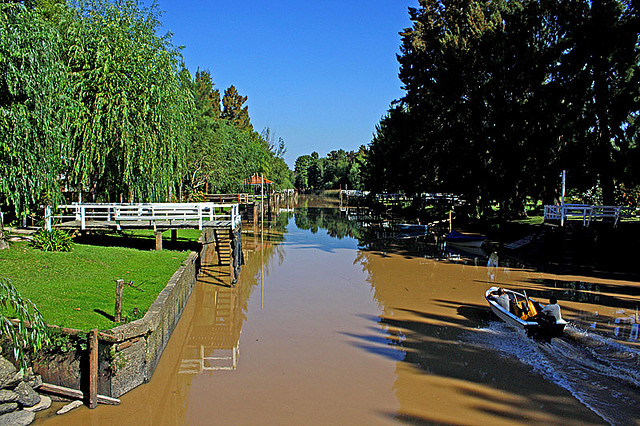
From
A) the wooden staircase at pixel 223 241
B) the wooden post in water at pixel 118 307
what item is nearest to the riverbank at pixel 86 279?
the wooden post in water at pixel 118 307

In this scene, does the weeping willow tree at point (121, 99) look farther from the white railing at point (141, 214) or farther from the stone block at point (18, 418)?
the stone block at point (18, 418)

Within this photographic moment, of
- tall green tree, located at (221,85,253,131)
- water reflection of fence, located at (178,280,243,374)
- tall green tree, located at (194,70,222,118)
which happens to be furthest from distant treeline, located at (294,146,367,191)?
water reflection of fence, located at (178,280,243,374)

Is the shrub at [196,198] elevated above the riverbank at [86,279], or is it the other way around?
the shrub at [196,198]

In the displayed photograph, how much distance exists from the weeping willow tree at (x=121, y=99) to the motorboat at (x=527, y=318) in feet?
47.1

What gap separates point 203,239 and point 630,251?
2037 cm

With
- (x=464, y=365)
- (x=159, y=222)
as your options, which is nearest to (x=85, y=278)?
(x=159, y=222)

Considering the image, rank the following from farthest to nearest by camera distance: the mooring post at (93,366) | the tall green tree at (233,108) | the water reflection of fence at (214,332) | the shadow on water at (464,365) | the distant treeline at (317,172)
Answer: the distant treeline at (317,172)
the tall green tree at (233,108)
the water reflection of fence at (214,332)
the shadow on water at (464,365)
the mooring post at (93,366)

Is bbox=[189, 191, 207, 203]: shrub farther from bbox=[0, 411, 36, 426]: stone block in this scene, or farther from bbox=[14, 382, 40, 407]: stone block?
bbox=[0, 411, 36, 426]: stone block

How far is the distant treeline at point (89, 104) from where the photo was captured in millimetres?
14461

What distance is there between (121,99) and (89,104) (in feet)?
4.39

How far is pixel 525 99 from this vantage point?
34.7 meters

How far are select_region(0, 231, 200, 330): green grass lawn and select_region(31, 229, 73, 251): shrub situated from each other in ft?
1.28

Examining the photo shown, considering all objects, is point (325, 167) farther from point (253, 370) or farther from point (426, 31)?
point (253, 370)

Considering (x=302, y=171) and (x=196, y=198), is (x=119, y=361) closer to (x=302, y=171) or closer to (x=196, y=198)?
(x=196, y=198)
